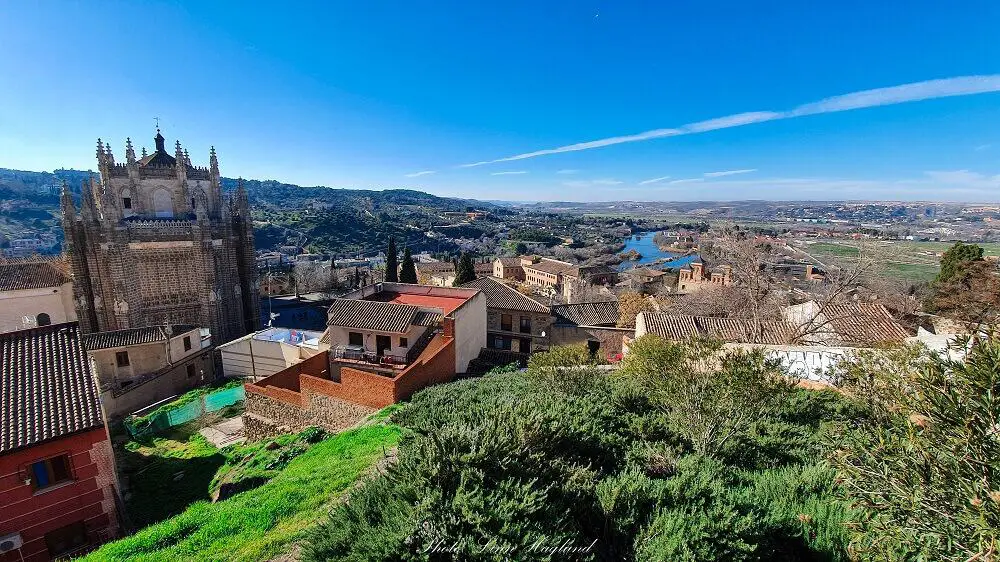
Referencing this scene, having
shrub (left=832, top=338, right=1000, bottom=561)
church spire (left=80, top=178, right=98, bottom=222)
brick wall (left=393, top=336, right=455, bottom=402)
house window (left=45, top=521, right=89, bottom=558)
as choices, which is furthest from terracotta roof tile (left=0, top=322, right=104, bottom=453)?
church spire (left=80, top=178, right=98, bottom=222)

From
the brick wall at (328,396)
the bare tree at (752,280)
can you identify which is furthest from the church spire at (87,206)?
the bare tree at (752,280)

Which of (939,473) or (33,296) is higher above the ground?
(939,473)

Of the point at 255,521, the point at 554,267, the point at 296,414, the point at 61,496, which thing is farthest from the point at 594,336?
the point at 554,267

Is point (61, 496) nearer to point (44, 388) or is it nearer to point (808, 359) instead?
point (44, 388)

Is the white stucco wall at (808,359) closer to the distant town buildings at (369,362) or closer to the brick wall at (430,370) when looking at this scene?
the brick wall at (430,370)

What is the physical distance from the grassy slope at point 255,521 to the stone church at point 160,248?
2327cm

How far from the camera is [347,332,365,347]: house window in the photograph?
1764cm

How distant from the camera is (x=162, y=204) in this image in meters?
29.0

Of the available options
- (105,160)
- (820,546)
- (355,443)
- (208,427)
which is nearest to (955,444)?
(820,546)

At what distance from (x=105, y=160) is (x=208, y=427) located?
21.3 metres

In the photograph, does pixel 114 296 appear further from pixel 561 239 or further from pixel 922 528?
pixel 561 239

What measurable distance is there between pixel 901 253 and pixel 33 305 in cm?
4918

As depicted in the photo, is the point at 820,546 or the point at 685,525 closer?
the point at 685,525

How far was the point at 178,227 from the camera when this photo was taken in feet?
89.1
